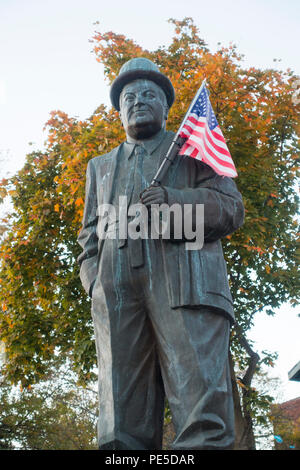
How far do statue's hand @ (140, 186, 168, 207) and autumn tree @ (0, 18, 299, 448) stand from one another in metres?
6.80

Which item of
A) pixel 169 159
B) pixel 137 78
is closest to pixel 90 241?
pixel 169 159

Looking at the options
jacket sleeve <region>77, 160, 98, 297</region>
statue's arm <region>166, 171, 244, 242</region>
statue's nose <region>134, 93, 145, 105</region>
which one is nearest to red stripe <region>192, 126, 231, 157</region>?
statue's arm <region>166, 171, 244, 242</region>

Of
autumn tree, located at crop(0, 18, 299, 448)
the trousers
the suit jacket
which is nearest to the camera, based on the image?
the trousers

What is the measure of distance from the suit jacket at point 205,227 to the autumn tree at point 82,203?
20.9 feet

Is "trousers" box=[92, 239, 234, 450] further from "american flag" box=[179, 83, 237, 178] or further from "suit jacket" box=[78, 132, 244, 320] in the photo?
"american flag" box=[179, 83, 237, 178]

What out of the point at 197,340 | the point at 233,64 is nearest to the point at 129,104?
the point at 197,340

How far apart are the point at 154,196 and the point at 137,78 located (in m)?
1.20

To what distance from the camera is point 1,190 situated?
43.7 ft

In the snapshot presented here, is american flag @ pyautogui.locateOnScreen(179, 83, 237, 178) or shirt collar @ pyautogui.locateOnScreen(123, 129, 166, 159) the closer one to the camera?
american flag @ pyautogui.locateOnScreen(179, 83, 237, 178)

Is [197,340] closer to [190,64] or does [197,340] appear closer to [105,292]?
[105,292]

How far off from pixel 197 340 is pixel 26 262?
9667mm

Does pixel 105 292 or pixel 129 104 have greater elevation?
pixel 129 104

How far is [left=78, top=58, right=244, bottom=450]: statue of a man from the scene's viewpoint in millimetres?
3125

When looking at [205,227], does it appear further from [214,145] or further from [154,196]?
[214,145]
